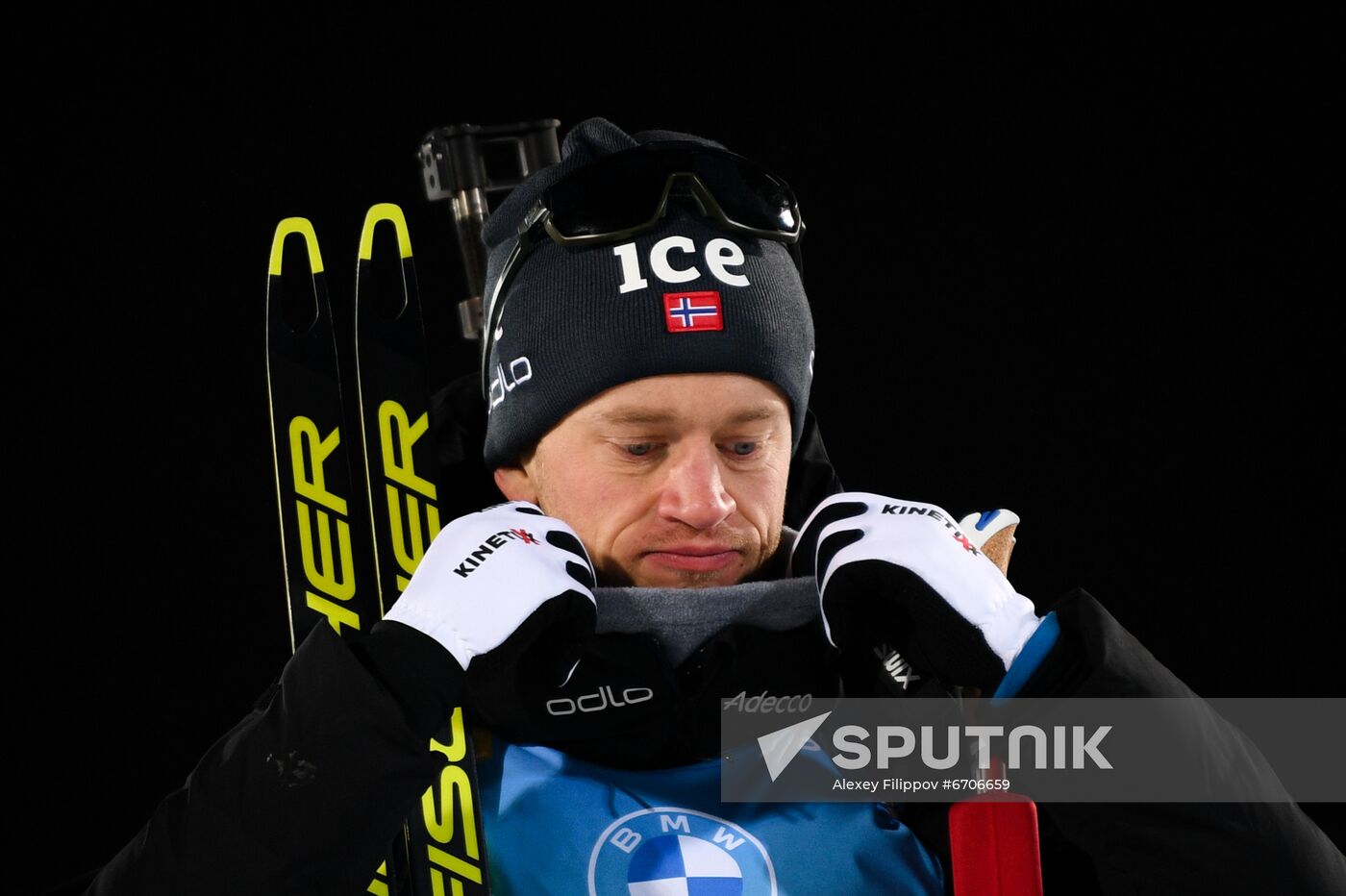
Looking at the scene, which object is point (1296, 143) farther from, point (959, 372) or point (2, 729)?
point (2, 729)

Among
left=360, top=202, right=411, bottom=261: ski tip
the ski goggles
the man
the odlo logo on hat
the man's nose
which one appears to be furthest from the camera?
left=360, top=202, right=411, bottom=261: ski tip

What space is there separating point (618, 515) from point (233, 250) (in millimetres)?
953

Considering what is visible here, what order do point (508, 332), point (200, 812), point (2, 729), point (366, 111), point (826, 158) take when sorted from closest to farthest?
1. point (200, 812)
2. point (508, 332)
3. point (2, 729)
4. point (366, 111)
5. point (826, 158)

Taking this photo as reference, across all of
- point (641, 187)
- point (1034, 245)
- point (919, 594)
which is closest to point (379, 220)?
point (641, 187)

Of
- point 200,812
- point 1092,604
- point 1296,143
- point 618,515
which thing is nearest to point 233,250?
point 618,515

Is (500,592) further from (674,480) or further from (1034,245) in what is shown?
(1034,245)

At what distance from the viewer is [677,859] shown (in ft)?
5.12

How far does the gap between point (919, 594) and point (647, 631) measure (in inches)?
11.9

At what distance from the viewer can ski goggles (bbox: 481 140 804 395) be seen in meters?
1.78

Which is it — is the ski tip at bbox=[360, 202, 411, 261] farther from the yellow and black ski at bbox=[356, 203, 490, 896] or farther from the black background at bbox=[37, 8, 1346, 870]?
the black background at bbox=[37, 8, 1346, 870]

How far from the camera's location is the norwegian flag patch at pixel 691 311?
1.71 meters

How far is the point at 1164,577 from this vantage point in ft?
8.57

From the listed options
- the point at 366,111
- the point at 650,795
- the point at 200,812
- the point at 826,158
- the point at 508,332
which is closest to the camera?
the point at 200,812

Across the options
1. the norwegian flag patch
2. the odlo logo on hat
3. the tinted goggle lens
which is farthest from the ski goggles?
the odlo logo on hat
